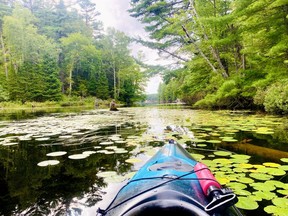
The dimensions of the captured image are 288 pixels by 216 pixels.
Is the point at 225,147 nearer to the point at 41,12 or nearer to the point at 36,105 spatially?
the point at 36,105

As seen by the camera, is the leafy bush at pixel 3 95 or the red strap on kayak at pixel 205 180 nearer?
the red strap on kayak at pixel 205 180

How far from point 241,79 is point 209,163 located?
7193mm

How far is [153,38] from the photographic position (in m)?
15.0

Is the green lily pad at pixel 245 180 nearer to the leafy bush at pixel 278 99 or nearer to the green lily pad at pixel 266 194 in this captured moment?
the green lily pad at pixel 266 194

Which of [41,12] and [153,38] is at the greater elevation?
[41,12]

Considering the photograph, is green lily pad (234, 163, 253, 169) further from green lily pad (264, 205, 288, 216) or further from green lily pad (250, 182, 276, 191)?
green lily pad (264, 205, 288, 216)

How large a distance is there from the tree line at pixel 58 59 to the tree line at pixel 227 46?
151 inches

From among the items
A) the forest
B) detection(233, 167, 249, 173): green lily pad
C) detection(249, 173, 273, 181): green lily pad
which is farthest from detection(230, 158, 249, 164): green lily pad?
the forest

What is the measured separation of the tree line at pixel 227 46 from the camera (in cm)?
666

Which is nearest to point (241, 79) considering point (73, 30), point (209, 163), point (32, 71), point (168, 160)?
point (209, 163)

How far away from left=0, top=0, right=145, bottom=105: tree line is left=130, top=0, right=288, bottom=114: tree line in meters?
3.83

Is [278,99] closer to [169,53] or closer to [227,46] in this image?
[227,46]

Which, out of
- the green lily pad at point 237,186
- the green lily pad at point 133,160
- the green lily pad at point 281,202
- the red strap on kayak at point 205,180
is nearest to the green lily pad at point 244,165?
the green lily pad at point 237,186

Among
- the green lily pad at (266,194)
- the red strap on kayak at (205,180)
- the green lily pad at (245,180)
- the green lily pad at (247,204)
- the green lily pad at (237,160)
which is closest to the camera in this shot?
the red strap on kayak at (205,180)
